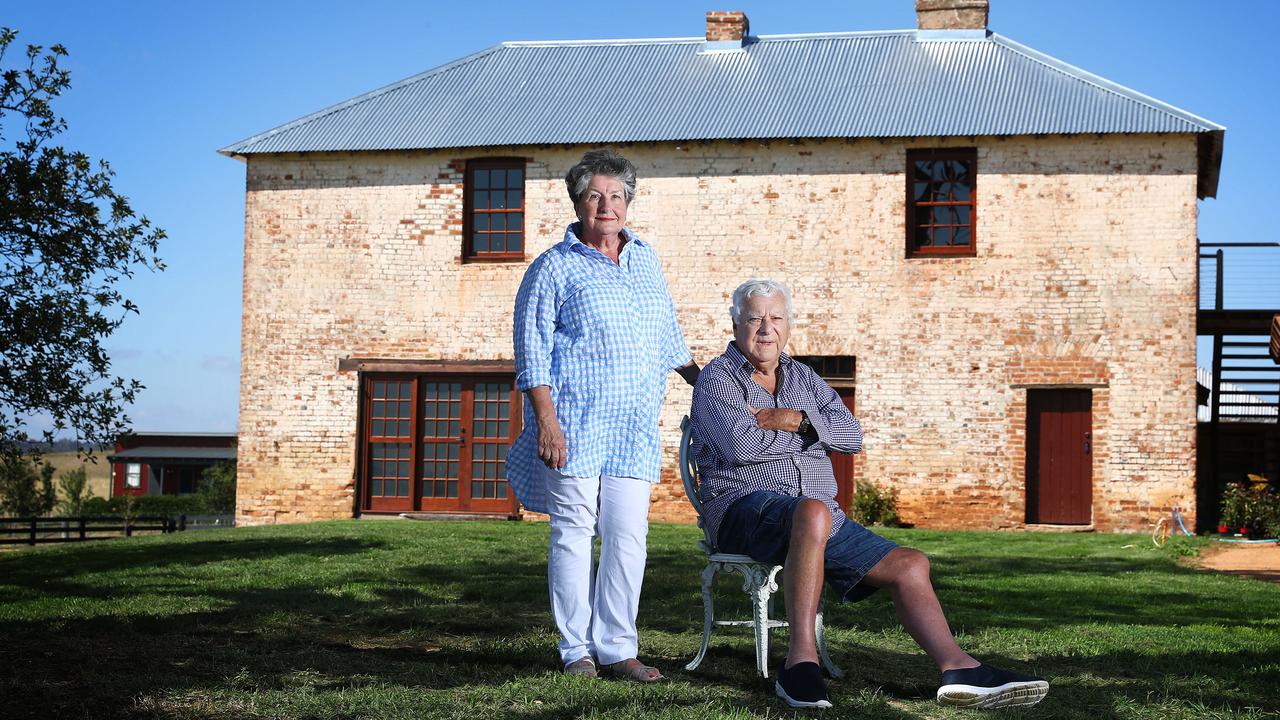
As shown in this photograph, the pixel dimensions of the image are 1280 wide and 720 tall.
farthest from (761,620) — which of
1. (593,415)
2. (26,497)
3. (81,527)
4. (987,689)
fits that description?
(26,497)

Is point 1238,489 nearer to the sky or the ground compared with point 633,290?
nearer to the ground

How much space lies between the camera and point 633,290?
4.83m

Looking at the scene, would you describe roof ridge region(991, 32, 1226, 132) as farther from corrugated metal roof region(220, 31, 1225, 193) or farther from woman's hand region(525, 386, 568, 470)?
woman's hand region(525, 386, 568, 470)

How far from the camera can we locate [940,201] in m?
17.3

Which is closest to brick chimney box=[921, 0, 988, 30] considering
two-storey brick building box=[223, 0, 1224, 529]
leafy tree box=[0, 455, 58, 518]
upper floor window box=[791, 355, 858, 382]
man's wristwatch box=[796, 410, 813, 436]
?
two-storey brick building box=[223, 0, 1224, 529]

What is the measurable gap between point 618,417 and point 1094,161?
13928mm

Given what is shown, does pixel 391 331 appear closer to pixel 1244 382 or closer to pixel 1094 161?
pixel 1094 161

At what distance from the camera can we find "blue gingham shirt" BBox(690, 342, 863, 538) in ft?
15.0

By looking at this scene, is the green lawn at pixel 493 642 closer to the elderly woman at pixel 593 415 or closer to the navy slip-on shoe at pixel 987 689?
the navy slip-on shoe at pixel 987 689

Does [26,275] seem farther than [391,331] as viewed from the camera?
No

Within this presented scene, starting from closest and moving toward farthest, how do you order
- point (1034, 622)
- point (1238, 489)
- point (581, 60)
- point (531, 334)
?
point (531, 334) → point (1034, 622) → point (1238, 489) → point (581, 60)

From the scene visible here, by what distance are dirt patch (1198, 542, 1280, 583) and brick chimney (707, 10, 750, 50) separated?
1077 centimetres

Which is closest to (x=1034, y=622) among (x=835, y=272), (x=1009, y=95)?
(x=835, y=272)

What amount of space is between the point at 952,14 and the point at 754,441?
16.5m
